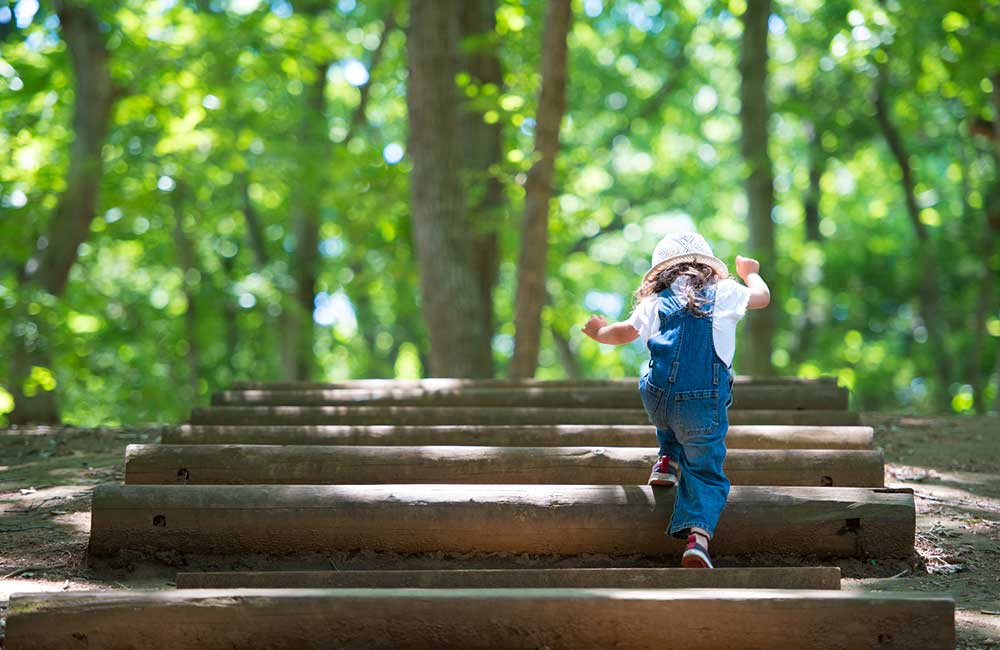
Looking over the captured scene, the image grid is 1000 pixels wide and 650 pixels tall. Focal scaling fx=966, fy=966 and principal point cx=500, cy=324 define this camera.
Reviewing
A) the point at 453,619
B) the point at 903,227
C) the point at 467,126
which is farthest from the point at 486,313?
the point at 903,227

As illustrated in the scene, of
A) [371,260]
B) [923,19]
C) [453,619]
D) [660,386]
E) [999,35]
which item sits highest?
[923,19]

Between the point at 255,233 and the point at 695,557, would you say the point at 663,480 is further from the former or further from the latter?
the point at 255,233

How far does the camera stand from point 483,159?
12.2 metres

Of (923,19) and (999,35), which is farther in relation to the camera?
(923,19)

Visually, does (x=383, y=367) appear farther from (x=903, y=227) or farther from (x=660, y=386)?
(x=660, y=386)

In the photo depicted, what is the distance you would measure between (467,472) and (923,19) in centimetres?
1122

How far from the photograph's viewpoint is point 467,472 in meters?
4.69

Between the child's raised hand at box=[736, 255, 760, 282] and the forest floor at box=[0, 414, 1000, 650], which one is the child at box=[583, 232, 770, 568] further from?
the forest floor at box=[0, 414, 1000, 650]

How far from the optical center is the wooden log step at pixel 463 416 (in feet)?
18.5

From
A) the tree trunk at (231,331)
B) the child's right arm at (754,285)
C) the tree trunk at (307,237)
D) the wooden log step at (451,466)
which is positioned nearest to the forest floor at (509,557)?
the wooden log step at (451,466)

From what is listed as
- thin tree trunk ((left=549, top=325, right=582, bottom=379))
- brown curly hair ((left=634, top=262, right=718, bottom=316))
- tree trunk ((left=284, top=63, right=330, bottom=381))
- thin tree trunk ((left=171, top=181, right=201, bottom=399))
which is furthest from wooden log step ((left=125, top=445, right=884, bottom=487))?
thin tree trunk ((left=549, top=325, right=582, bottom=379))

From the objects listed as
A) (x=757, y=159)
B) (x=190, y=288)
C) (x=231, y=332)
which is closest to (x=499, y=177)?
(x=757, y=159)

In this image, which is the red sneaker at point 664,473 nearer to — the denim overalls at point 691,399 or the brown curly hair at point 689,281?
the denim overalls at point 691,399

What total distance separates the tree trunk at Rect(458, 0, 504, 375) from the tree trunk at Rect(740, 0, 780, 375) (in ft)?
13.0
